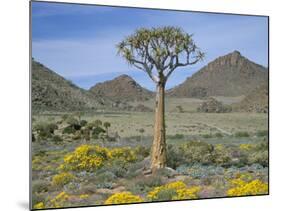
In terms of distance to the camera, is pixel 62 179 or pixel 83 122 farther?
pixel 83 122

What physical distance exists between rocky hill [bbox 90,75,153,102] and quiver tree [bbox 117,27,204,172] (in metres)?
0.20

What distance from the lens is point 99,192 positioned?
704 centimetres

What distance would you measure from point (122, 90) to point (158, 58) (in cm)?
61

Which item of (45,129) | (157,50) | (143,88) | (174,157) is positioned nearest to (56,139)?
(45,129)

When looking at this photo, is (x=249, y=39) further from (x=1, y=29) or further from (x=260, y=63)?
(x=1, y=29)

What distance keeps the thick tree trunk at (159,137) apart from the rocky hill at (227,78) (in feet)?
1.24

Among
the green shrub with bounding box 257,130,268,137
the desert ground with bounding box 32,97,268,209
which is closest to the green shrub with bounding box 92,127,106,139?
the desert ground with bounding box 32,97,268,209

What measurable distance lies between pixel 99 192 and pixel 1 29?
2172 mm

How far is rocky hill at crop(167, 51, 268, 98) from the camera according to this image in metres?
7.59

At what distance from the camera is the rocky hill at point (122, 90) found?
715 cm

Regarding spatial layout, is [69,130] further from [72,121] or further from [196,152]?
[196,152]

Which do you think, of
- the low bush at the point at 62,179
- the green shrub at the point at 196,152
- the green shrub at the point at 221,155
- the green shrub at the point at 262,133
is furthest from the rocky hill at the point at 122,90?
the green shrub at the point at 262,133

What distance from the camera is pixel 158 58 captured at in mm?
7379

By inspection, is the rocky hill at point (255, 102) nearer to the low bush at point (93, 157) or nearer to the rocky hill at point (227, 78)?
the rocky hill at point (227, 78)
